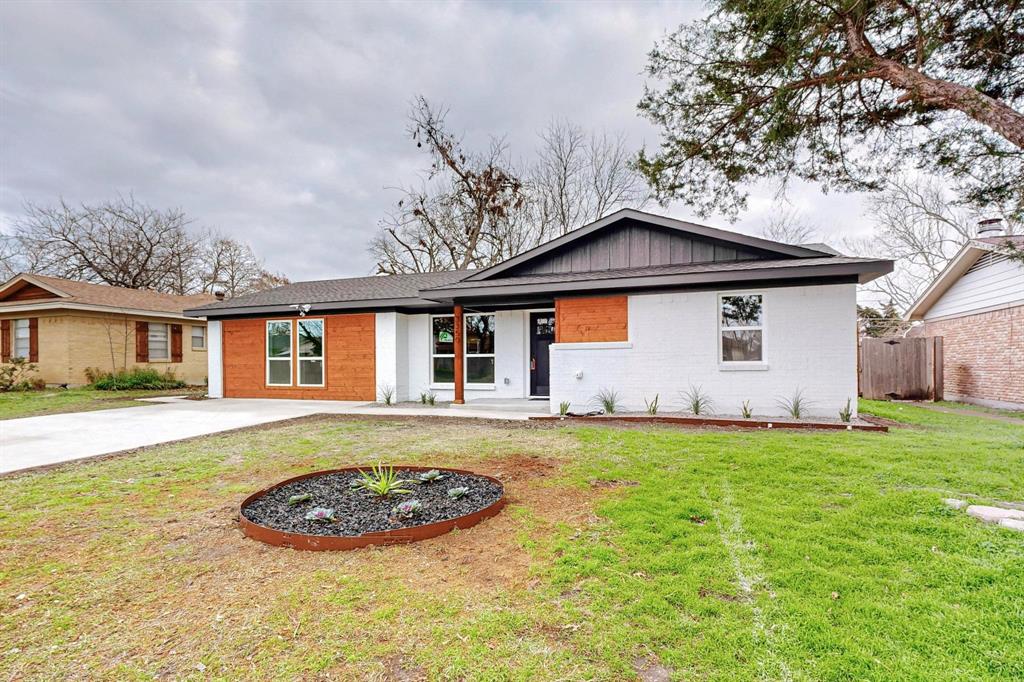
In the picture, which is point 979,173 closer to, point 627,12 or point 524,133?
point 627,12

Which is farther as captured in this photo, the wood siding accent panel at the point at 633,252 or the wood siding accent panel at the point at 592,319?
the wood siding accent panel at the point at 592,319

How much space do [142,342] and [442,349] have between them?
13.1m

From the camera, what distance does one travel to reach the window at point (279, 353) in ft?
42.7

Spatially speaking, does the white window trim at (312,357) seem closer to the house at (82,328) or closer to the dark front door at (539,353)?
the house at (82,328)

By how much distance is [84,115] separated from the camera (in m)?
15.6

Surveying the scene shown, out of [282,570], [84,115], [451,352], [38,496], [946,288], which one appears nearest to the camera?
[282,570]

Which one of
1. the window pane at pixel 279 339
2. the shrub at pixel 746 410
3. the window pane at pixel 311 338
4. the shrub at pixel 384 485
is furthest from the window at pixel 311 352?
the shrub at pixel 746 410

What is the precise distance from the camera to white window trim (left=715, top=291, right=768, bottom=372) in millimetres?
8508

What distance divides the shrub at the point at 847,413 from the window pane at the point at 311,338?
11.7 meters

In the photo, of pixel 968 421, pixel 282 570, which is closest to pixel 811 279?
pixel 968 421

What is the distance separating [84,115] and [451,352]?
15126mm

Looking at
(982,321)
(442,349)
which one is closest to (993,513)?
(442,349)

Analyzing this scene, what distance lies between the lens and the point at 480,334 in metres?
11.8

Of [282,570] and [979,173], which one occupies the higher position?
[979,173]
